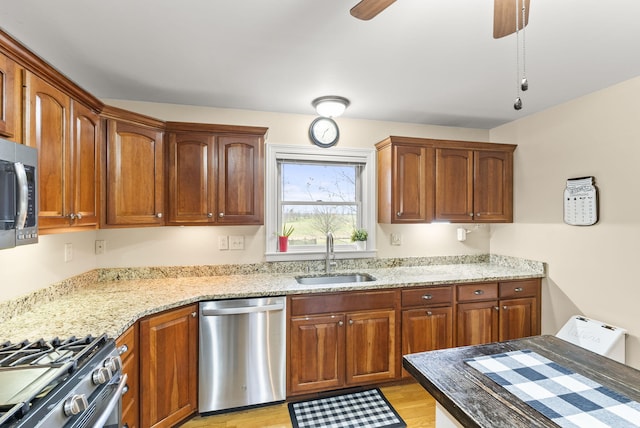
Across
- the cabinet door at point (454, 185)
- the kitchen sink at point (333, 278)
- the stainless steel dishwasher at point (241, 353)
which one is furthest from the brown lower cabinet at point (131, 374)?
the cabinet door at point (454, 185)

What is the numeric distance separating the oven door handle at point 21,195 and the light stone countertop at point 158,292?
0.60 metres

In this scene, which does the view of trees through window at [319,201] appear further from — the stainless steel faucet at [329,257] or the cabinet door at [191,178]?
the cabinet door at [191,178]

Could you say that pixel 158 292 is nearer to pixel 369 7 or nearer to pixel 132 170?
pixel 132 170

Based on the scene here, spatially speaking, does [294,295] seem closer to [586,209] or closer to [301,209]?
[301,209]

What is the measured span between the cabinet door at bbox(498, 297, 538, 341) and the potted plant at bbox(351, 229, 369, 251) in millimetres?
1350

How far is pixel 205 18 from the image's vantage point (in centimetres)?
164

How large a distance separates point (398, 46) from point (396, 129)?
5.12 ft

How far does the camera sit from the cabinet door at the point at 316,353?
247 centimetres

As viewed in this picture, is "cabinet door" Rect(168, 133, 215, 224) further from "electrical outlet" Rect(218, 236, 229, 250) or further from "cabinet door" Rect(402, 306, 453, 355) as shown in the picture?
"cabinet door" Rect(402, 306, 453, 355)

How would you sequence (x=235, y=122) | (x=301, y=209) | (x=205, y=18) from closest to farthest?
(x=205, y=18) < (x=235, y=122) < (x=301, y=209)

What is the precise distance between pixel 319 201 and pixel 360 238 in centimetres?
55

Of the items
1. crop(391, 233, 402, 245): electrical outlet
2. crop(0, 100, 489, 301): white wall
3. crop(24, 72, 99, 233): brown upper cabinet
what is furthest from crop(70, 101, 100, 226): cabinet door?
crop(391, 233, 402, 245): electrical outlet

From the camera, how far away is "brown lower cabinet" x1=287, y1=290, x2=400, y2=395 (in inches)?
97.6

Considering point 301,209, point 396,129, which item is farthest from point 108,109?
point 396,129
